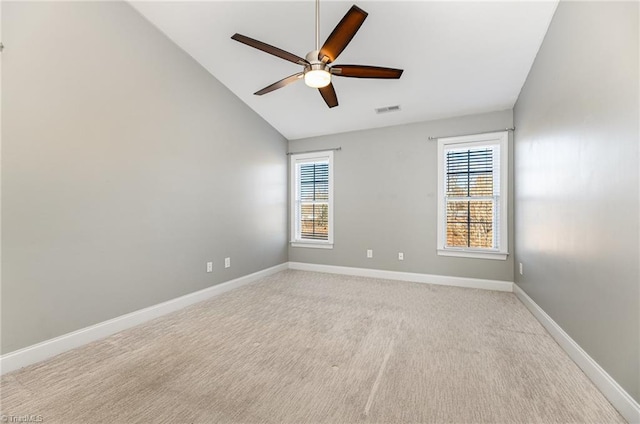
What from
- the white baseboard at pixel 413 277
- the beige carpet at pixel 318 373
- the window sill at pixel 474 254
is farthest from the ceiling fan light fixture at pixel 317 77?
the white baseboard at pixel 413 277

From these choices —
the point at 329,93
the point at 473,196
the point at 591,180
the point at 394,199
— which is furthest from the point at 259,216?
the point at 591,180

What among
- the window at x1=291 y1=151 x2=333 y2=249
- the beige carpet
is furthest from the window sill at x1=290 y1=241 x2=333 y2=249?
the beige carpet

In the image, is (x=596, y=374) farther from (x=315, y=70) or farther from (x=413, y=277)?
(x=315, y=70)

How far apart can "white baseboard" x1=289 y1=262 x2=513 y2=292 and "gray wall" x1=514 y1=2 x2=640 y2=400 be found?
3.27 feet

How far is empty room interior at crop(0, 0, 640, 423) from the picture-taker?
5.08 ft

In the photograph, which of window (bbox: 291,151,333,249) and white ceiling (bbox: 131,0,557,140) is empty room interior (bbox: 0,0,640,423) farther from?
window (bbox: 291,151,333,249)

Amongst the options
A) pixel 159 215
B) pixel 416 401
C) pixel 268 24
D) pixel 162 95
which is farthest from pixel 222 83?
pixel 416 401

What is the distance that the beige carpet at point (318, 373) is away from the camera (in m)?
1.47

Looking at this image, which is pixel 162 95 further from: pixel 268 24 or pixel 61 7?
pixel 268 24

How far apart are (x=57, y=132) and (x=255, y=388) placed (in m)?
2.40

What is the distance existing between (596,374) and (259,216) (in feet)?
12.7

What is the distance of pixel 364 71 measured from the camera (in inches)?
90.0

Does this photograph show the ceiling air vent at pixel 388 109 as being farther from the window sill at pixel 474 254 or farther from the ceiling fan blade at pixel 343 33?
the window sill at pixel 474 254

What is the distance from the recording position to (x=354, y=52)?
284 centimetres
